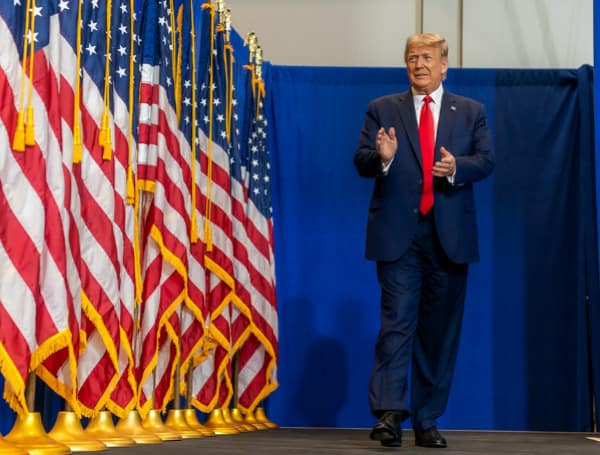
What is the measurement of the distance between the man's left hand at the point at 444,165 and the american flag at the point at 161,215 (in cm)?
130

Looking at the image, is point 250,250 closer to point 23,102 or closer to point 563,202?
point 563,202

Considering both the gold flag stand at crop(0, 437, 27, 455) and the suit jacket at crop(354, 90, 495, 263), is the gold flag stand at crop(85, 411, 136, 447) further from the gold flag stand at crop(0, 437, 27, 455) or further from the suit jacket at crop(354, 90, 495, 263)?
the suit jacket at crop(354, 90, 495, 263)

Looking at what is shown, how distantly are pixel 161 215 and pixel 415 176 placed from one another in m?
1.18

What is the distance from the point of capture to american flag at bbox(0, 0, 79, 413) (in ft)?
10.2

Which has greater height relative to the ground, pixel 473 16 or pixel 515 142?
pixel 473 16

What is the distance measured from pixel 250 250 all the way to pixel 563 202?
2495 millimetres

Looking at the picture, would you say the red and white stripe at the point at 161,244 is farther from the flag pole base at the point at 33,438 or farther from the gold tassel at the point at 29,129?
the gold tassel at the point at 29,129

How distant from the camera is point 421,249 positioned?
441cm

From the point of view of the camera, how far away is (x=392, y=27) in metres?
8.27

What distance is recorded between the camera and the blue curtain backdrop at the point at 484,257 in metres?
7.48

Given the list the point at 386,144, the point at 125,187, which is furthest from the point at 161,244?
the point at 386,144

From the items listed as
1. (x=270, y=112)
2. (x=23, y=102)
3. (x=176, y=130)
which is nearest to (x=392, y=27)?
(x=270, y=112)

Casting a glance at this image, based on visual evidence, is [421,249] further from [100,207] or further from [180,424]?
[180,424]

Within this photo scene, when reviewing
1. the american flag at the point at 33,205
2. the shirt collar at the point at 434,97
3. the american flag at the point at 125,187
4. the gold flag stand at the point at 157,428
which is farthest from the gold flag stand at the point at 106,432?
the shirt collar at the point at 434,97
